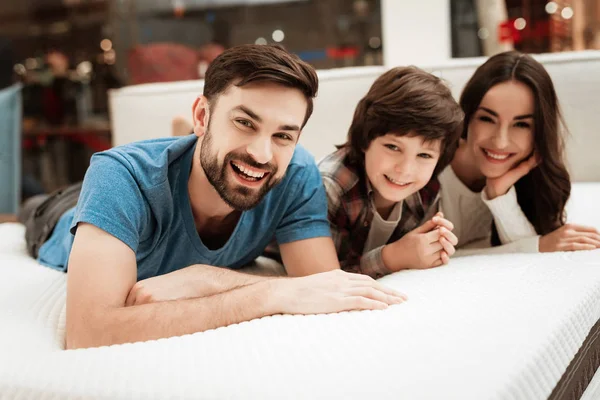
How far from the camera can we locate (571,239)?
4.07 feet

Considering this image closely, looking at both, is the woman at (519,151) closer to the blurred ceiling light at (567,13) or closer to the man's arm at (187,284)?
the man's arm at (187,284)

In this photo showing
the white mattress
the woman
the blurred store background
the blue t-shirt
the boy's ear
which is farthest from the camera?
the blurred store background

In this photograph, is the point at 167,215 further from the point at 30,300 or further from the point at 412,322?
the point at 412,322

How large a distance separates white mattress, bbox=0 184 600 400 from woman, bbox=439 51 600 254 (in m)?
0.38

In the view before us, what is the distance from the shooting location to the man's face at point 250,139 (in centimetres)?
103

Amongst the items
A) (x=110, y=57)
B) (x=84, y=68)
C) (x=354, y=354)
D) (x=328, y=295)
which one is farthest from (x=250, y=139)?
(x=84, y=68)

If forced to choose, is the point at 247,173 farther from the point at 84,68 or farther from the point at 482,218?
the point at 84,68

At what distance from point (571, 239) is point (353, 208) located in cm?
45

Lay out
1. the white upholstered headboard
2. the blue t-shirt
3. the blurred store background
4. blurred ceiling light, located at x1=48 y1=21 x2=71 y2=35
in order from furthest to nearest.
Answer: blurred ceiling light, located at x1=48 y1=21 x2=71 y2=35
the blurred store background
the white upholstered headboard
the blue t-shirt

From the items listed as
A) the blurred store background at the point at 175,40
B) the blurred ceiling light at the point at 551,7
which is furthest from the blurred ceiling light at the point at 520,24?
the blurred ceiling light at the point at 551,7

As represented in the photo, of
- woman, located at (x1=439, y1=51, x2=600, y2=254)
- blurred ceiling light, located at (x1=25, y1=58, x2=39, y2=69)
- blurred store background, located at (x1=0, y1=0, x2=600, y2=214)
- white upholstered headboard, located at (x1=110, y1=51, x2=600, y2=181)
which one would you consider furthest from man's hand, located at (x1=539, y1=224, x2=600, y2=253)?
blurred ceiling light, located at (x1=25, y1=58, x2=39, y2=69)

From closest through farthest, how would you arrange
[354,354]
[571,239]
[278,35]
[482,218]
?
[354,354] → [571,239] → [482,218] → [278,35]

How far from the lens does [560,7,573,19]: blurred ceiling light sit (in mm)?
2629

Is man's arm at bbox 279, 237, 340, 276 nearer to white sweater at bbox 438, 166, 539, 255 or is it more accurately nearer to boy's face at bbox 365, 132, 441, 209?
boy's face at bbox 365, 132, 441, 209
